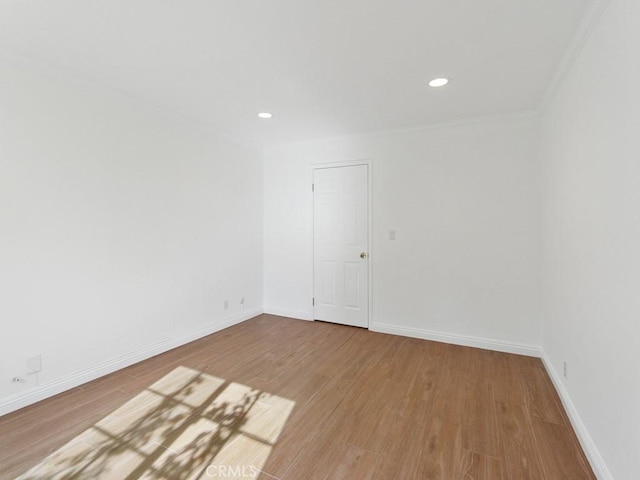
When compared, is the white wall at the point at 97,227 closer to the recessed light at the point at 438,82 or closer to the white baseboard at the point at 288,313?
the white baseboard at the point at 288,313

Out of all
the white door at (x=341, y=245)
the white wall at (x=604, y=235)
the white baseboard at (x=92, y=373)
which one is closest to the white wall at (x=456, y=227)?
the white door at (x=341, y=245)

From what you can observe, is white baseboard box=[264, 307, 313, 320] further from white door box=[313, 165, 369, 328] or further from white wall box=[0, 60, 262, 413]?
white wall box=[0, 60, 262, 413]

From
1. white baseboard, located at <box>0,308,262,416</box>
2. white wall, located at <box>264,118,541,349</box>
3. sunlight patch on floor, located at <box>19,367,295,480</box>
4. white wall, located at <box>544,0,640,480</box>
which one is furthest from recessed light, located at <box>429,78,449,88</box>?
white baseboard, located at <box>0,308,262,416</box>

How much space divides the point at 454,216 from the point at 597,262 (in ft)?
6.24

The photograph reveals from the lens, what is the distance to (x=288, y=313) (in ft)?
15.2

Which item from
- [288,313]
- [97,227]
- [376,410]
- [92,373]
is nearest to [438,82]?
[376,410]

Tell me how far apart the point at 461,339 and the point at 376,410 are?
175cm

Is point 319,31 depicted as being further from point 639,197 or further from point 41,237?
point 41,237

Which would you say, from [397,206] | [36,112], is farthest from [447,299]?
[36,112]

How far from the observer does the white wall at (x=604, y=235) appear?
132 cm

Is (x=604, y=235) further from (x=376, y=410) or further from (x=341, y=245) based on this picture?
(x=341, y=245)

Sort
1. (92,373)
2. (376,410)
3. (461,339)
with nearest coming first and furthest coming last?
(376,410) < (92,373) < (461,339)

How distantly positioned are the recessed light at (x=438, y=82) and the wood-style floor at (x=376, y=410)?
2.55m

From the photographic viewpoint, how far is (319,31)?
1.91 metres
